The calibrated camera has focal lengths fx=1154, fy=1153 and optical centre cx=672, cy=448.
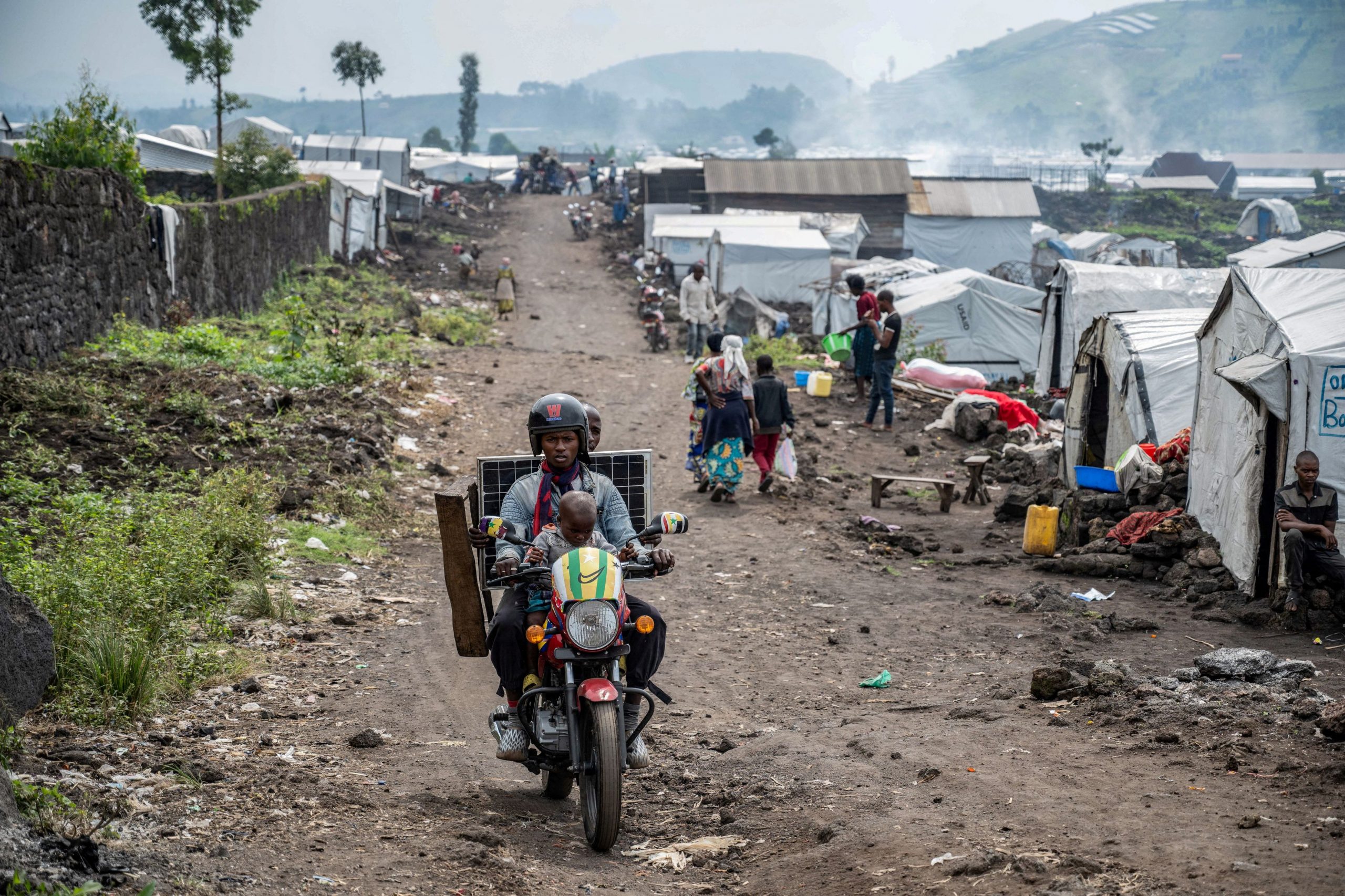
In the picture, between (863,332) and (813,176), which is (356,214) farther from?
(813,176)

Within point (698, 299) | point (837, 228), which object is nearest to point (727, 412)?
point (698, 299)

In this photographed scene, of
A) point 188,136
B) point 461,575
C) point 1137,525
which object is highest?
point 188,136

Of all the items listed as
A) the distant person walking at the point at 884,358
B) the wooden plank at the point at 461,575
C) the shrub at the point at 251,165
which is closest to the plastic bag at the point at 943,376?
the distant person walking at the point at 884,358

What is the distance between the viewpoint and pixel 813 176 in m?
47.3

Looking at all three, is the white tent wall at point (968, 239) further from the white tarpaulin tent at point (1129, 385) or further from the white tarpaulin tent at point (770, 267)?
the white tarpaulin tent at point (1129, 385)

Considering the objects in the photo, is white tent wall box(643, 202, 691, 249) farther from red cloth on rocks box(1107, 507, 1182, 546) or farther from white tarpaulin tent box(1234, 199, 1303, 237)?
white tarpaulin tent box(1234, 199, 1303, 237)

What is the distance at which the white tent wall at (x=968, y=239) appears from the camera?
47000mm

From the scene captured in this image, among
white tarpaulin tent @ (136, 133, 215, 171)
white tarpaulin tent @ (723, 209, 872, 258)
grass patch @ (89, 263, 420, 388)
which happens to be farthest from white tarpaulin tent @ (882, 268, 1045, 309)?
white tarpaulin tent @ (136, 133, 215, 171)

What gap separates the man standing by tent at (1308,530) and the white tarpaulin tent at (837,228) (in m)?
31.6

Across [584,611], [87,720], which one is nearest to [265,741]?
[87,720]

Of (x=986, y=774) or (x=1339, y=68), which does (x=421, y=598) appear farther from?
(x=1339, y=68)

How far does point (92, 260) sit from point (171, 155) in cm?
2789

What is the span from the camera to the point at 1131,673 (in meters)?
6.37

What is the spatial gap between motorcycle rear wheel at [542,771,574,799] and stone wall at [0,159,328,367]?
8.64 metres
